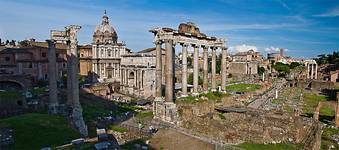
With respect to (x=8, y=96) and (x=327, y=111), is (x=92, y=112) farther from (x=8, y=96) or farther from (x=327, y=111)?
(x=327, y=111)

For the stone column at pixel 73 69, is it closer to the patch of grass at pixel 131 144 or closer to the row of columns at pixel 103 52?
the patch of grass at pixel 131 144

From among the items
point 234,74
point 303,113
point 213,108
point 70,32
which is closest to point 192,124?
point 213,108

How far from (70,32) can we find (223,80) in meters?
20.3

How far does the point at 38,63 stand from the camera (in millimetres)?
45531

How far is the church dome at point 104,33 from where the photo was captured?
59625mm

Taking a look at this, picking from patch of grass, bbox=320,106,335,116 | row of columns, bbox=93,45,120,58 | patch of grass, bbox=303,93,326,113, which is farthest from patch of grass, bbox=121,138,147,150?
row of columns, bbox=93,45,120,58

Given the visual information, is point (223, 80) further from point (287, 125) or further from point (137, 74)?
point (137, 74)

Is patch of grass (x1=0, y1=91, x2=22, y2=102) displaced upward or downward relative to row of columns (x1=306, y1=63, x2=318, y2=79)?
downward

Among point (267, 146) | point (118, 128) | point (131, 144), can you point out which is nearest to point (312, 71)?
point (267, 146)

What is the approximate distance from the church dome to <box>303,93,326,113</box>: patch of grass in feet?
128

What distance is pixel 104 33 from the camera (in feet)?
196

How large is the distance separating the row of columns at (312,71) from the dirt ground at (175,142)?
2716 inches

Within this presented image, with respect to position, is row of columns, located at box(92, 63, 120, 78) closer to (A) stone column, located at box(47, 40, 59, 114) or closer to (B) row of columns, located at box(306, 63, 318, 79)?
(A) stone column, located at box(47, 40, 59, 114)

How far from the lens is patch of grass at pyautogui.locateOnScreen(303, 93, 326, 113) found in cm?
3948
